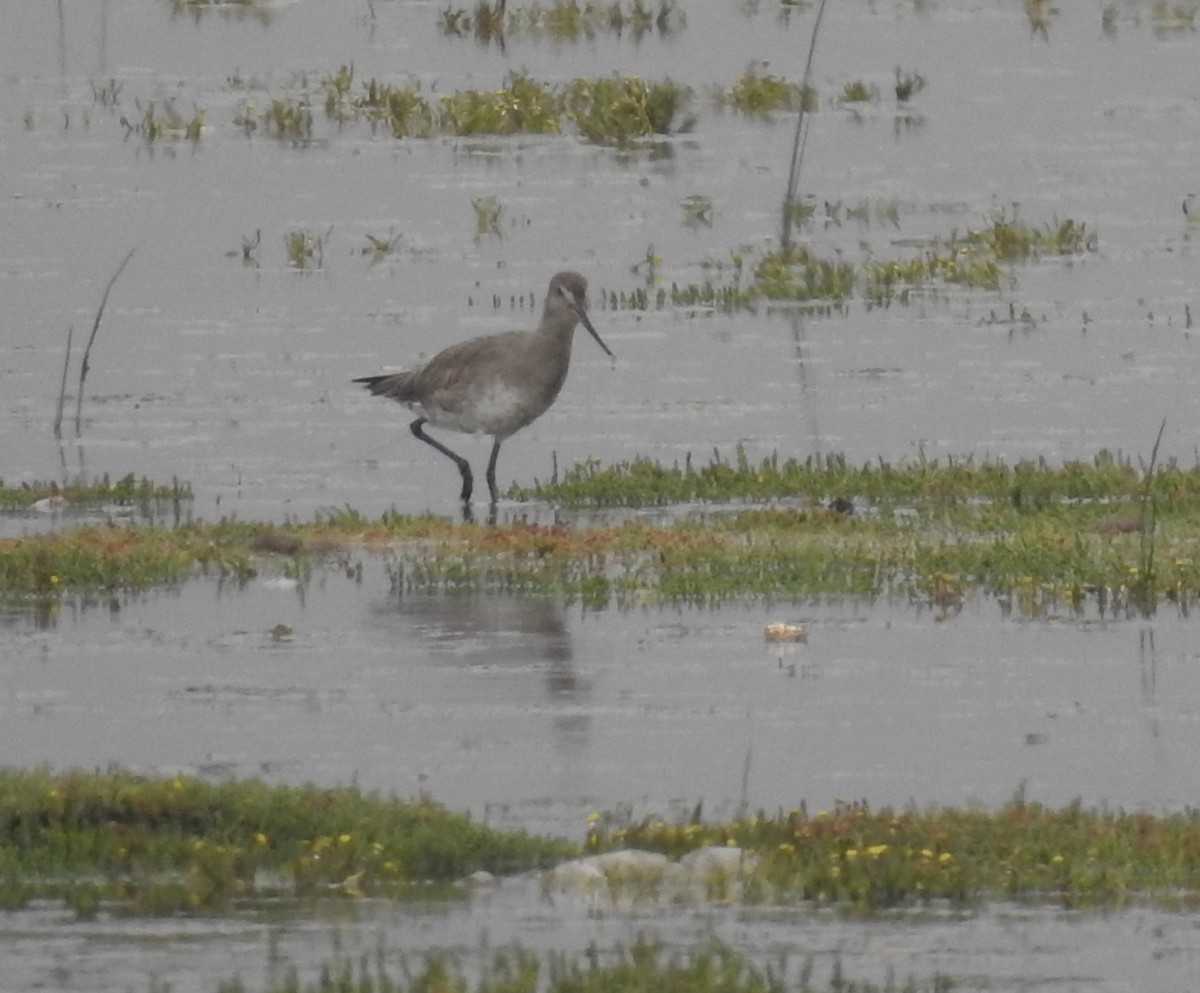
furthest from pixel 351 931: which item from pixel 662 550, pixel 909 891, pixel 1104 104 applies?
pixel 1104 104

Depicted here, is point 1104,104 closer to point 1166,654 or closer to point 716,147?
point 716,147

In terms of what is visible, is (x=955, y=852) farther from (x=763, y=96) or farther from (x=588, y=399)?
(x=763, y=96)

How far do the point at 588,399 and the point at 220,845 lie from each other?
14084 millimetres

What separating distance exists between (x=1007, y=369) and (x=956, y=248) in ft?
18.0

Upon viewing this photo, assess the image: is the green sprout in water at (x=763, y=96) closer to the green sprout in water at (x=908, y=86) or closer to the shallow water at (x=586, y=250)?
the shallow water at (x=586, y=250)

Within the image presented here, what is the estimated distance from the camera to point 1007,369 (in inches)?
1029

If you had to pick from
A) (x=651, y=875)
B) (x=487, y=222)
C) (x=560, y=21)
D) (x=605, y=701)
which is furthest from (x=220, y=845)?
(x=560, y=21)

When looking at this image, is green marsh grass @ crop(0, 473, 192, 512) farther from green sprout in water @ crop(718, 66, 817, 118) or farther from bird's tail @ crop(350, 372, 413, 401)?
green sprout in water @ crop(718, 66, 817, 118)

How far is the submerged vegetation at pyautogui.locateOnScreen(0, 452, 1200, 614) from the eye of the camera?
1695cm

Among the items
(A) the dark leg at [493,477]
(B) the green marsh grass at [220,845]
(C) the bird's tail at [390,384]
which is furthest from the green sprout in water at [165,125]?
(B) the green marsh grass at [220,845]

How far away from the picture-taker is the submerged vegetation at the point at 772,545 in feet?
55.6

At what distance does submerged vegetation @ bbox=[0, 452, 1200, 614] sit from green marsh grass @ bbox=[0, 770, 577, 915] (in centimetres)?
A: 510

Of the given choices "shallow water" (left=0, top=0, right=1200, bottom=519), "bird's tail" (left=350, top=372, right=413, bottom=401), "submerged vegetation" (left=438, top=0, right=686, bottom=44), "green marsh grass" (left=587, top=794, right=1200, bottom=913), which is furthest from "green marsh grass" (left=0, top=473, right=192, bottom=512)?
"submerged vegetation" (left=438, top=0, right=686, bottom=44)

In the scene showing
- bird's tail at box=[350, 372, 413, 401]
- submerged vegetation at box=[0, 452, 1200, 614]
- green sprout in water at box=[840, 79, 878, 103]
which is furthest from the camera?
green sprout in water at box=[840, 79, 878, 103]
